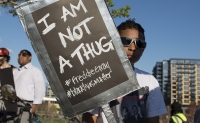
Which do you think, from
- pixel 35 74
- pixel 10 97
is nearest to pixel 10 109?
pixel 10 97

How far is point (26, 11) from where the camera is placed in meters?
2.09

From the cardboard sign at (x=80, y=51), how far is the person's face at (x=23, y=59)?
138 inches

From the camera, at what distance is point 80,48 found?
2.03 metres

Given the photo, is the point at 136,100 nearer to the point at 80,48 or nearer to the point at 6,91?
the point at 80,48

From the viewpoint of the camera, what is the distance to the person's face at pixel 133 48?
2.39 m

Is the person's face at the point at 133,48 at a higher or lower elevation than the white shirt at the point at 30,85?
higher

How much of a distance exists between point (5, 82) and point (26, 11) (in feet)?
10.9

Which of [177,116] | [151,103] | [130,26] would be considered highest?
[130,26]

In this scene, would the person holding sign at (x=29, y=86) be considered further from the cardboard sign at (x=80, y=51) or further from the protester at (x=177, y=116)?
the cardboard sign at (x=80, y=51)

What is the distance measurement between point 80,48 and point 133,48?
0.50 metres

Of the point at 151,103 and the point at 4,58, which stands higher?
the point at 4,58

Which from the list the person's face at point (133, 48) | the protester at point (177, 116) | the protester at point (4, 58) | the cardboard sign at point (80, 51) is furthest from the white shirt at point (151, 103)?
the protester at point (177, 116)

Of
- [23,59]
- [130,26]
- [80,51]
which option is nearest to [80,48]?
[80,51]

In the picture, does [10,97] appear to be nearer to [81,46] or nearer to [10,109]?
[10,109]
